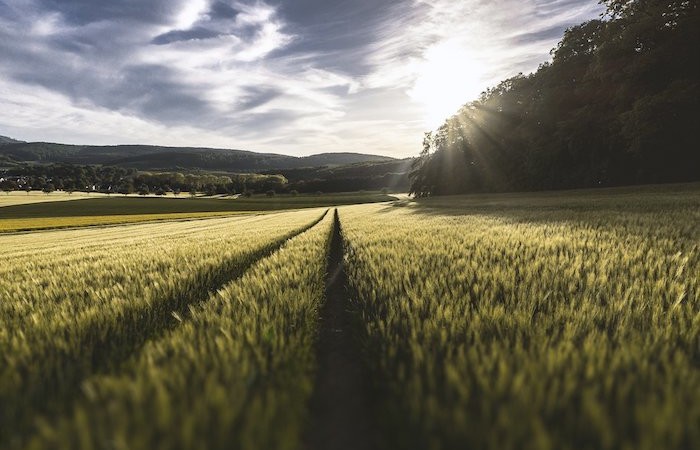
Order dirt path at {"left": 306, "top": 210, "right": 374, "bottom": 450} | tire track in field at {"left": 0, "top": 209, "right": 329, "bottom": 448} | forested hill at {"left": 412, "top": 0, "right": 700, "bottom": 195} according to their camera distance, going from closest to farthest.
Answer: tire track in field at {"left": 0, "top": 209, "right": 329, "bottom": 448}
dirt path at {"left": 306, "top": 210, "right": 374, "bottom": 450}
forested hill at {"left": 412, "top": 0, "right": 700, "bottom": 195}

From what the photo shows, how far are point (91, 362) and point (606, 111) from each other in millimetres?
39894

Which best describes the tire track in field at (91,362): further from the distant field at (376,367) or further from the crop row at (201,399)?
the crop row at (201,399)

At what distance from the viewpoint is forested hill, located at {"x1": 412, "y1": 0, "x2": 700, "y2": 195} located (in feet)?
79.8

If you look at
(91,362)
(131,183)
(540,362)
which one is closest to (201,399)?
(540,362)

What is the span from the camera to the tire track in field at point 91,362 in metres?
1.44

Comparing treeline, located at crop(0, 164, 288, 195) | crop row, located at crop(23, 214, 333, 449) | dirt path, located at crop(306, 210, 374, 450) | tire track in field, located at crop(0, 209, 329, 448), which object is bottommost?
dirt path, located at crop(306, 210, 374, 450)

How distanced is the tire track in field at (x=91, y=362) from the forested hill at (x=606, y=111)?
29501mm

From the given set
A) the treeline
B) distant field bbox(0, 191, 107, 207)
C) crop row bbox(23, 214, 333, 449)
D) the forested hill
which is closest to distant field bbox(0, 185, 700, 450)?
crop row bbox(23, 214, 333, 449)

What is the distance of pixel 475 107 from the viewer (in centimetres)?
5447

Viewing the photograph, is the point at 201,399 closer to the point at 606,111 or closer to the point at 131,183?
the point at 606,111

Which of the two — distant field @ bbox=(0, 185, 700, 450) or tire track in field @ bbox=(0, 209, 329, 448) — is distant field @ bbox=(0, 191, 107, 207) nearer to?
tire track in field @ bbox=(0, 209, 329, 448)

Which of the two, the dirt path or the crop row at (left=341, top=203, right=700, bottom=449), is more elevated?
the crop row at (left=341, top=203, right=700, bottom=449)

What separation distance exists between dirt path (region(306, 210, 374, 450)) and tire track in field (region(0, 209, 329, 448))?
110 centimetres

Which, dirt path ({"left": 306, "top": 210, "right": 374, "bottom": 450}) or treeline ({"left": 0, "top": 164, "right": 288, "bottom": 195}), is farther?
treeline ({"left": 0, "top": 164, "right": 288, "bottom": 195})
